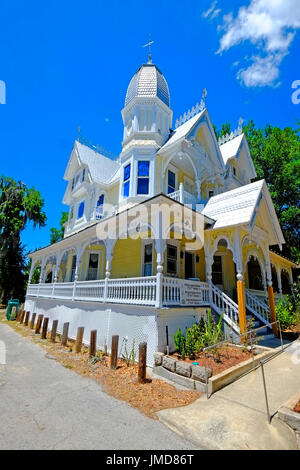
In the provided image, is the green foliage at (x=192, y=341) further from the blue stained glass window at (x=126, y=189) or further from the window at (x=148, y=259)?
the blue stained glass window at (x=126, y=189)

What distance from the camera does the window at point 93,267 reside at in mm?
15453

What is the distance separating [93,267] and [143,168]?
7.63m

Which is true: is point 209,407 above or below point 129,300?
below

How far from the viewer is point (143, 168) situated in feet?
43.4

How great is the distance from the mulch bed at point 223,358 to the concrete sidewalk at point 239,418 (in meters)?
0.53

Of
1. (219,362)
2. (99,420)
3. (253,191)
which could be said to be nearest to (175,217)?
(253,191)

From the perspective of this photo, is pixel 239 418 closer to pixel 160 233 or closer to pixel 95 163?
pixel 160 233

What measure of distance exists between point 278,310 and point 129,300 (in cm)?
865

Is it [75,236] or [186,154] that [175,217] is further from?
[75,236]

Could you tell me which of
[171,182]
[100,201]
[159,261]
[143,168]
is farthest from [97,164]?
[159,261]

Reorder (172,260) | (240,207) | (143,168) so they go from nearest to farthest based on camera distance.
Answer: (240,207) → (172,260) → (143,168)

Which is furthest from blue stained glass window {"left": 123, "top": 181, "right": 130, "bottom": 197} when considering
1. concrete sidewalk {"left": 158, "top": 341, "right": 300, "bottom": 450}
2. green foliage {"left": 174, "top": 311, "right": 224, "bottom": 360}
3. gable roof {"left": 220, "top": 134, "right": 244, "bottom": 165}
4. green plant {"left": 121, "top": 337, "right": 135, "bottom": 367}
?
concrete sidewalk {"left": 158, "top": 341, "right": 300, "bottom": 450}
